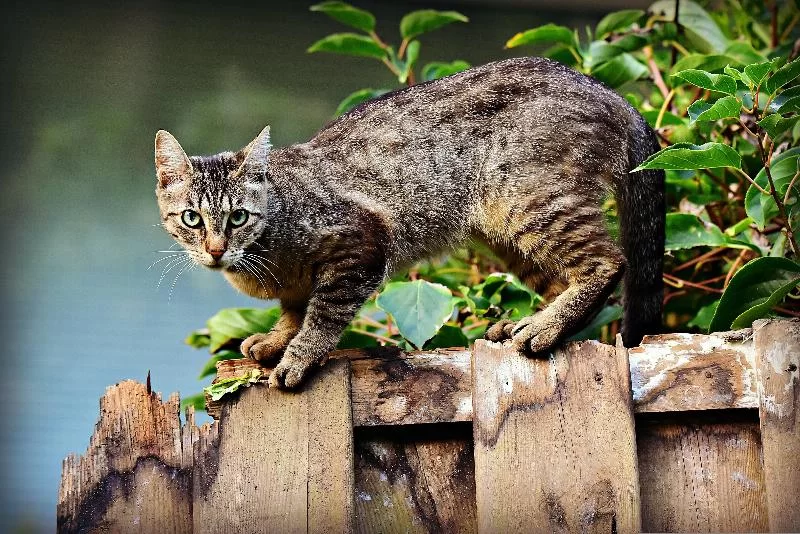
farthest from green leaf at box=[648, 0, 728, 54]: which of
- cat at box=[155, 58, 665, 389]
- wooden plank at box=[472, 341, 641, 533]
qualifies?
wooden plank at box=[472, 341, 641, 533]

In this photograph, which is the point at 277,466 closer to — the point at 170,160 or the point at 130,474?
the point at 130,474

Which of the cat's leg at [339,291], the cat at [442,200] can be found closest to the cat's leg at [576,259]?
the cat at [442,200]

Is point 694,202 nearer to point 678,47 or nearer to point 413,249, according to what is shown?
point 678,47

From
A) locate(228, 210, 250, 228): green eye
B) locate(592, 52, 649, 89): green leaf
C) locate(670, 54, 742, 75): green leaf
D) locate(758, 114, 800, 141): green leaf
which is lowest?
locate(228, 210, 250, 228): green eye

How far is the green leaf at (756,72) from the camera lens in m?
2.34

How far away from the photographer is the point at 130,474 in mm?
2225

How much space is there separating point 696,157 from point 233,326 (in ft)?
5.35

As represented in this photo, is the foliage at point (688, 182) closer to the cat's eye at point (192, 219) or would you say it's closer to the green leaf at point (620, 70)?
the green leaf at point (620, 70)

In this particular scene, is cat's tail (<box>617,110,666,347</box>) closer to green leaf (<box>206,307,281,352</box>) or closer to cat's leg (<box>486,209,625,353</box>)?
cat's leg (<box>486,209,625,353</box>)

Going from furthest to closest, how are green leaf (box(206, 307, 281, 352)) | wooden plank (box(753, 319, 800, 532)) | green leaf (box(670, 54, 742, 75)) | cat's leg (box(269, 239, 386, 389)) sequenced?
green leaf (box(670, 54, 742, 75)) < green leaf (box(206, 307, 281, 352)) < cat's leg (box(269, 239, 386, 389)) < wooden plank (box(753, 319, 800, 532))

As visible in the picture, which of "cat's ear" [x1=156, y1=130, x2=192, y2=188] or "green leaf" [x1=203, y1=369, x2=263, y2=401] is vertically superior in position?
"cat's ear" [x1=156, y1=130, x2=192, y2=188]

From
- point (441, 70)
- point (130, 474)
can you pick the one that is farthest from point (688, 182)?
point (130, 474)

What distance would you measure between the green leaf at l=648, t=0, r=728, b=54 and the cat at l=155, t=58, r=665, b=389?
2.71 feet

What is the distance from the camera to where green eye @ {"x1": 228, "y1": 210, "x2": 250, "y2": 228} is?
2920 millimetres
